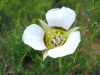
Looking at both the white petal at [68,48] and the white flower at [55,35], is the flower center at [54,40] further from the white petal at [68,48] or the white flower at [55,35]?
the white petal at [68,48]

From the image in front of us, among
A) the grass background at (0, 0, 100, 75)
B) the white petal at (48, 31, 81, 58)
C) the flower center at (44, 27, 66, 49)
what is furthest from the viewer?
the grass background at (0, 0, 100, 75)

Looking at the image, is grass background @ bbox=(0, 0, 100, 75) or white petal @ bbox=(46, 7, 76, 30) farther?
grass background @ bbox=(0, 0, 100, 75)

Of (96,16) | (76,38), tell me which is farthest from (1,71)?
(96,16)

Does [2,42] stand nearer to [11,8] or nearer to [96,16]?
[11,8]

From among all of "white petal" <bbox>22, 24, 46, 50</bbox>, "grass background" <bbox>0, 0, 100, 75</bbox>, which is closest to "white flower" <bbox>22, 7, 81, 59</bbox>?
"white petal" <bbox>22, 24, 46, 50</bbox>

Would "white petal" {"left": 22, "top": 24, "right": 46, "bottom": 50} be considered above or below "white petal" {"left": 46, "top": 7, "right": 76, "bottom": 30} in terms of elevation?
below

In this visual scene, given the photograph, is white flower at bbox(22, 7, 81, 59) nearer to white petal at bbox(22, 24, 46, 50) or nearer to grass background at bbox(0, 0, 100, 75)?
white petal at bbox(22, 24, 46, 50)

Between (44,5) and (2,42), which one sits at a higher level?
(44,5)
